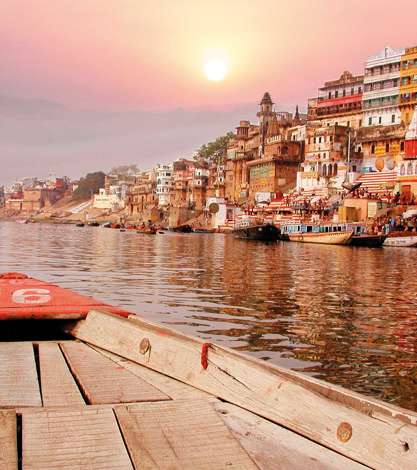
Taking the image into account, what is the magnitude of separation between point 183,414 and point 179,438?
35 cm

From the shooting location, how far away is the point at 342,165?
2544 inches

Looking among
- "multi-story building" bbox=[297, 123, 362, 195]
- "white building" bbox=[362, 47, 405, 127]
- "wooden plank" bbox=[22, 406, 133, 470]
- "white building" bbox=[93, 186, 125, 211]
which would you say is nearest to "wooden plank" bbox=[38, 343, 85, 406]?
"wooden plank" bbox=[22, 406, 133, 470]

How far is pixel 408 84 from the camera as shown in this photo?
6181 centimetres

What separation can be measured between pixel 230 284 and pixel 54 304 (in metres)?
9.35

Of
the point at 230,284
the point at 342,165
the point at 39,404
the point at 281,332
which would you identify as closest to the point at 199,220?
the point at 342,165

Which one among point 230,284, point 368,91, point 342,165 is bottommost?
point 230,284

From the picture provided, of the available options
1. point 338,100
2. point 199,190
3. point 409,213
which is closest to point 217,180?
point 199,190

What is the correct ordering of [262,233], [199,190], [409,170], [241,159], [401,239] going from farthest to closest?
[199,190] → [241,159] → [409,170] → [262,233] → [401,239]

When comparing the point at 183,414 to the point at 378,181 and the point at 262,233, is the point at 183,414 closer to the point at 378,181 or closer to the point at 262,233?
the point at 262,233

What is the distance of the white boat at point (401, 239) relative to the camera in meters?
43.7

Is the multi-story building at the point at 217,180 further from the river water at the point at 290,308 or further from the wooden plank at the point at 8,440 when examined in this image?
the wooden plank at the point at 8,440

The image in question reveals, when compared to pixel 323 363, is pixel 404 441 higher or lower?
higher

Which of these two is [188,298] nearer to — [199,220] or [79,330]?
[79,330]

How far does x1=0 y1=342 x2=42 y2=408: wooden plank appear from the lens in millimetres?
3402
